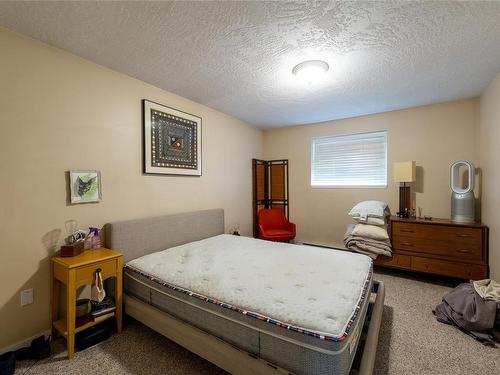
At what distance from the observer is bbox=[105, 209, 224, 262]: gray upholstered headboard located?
2.19m

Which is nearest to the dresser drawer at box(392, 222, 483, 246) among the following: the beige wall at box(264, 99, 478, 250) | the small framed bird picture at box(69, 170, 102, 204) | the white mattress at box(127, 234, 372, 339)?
the beige wall at box(264, 99, 478, 250)

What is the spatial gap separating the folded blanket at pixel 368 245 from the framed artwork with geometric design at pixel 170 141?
2.38 meters

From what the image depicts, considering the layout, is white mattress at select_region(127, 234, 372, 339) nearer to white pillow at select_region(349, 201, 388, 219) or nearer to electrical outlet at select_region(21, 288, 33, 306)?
electrical outlet at select_region(21, 288, 33, 306)

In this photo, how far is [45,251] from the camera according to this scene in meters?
1.86

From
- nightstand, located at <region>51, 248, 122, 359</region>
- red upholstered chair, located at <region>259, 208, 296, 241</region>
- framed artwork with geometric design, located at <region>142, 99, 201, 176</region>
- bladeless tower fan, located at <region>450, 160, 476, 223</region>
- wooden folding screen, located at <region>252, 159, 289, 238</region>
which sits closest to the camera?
nightstand, located at <region>51, 248, 122, 359</region>

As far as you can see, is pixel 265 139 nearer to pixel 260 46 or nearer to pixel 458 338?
pixel 260 46

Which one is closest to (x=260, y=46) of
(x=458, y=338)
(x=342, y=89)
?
(x=342, y=89)

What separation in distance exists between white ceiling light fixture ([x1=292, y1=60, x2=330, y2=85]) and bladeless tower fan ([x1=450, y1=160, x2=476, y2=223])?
88.7 inches

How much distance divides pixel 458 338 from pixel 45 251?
11.5ft

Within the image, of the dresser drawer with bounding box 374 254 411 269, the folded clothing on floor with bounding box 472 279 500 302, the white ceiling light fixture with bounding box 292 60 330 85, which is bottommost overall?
the dresser drawer with bounding box 374 254 411 269

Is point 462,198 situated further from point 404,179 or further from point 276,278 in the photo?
point 276,278

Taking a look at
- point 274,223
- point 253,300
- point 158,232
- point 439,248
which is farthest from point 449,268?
point 158,232

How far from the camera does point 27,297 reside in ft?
5.83

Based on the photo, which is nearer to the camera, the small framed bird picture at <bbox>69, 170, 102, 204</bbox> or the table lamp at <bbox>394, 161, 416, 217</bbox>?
the small framed bird picture at <bbox>69, 170, 102, 204</bbox>
